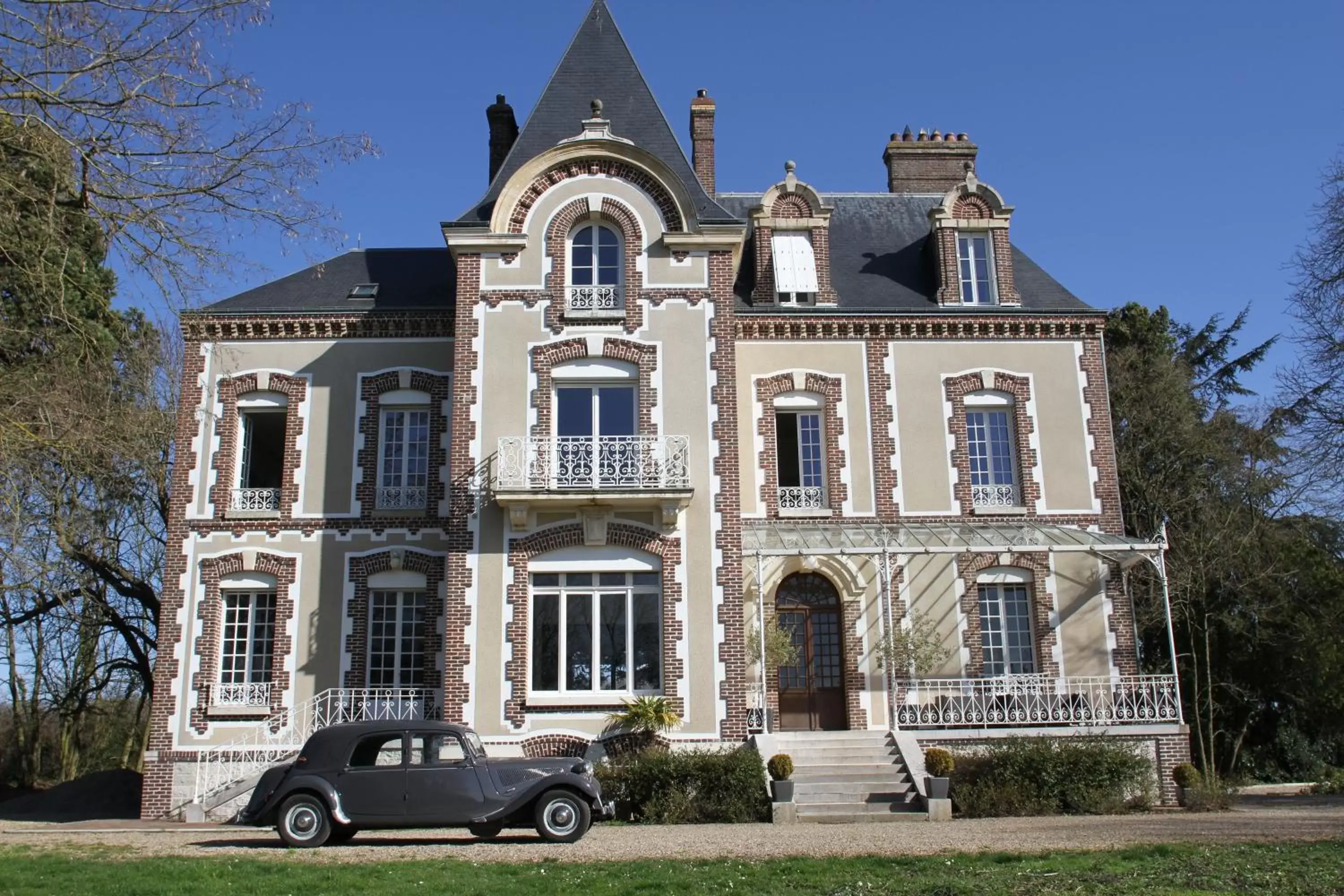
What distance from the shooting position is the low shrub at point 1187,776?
1652cm

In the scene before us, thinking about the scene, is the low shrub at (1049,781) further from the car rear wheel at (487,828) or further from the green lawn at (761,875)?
the car rear wheel at (487,828)

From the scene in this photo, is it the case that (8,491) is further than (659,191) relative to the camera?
No

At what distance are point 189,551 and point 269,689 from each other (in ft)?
9.09

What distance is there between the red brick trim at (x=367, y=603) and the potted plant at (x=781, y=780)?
6595 millimetres

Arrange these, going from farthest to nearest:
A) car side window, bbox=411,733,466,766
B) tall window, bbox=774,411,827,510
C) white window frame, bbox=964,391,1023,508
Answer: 1. white window frame, bbox=964,391,1023,508
2. tall window, bbox=774,411,827,510
3. car side window, bbox=411,733,466,766

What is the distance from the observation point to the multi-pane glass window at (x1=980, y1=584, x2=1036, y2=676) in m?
19.9

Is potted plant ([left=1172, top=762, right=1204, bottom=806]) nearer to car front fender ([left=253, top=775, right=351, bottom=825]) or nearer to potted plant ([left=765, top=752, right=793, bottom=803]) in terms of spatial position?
potted plant ([left=765, top=752, right=793, bottom=803])

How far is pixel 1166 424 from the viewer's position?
2688cm

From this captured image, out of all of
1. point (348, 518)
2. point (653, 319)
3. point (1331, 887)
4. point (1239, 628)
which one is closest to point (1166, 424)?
point (1239, 628)

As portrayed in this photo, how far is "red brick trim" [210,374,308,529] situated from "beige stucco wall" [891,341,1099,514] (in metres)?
10.6

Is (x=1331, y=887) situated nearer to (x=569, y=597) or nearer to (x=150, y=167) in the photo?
(x=150, y=167)

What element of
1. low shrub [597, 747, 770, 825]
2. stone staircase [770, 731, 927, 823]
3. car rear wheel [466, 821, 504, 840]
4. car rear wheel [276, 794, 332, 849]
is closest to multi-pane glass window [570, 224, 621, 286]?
stone staircase [770, 731, 927, 823]

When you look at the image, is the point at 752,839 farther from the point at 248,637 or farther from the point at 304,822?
the point at 248,637

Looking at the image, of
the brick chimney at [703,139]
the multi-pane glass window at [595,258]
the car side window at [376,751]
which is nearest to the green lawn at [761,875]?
the car side window at [376,751]
